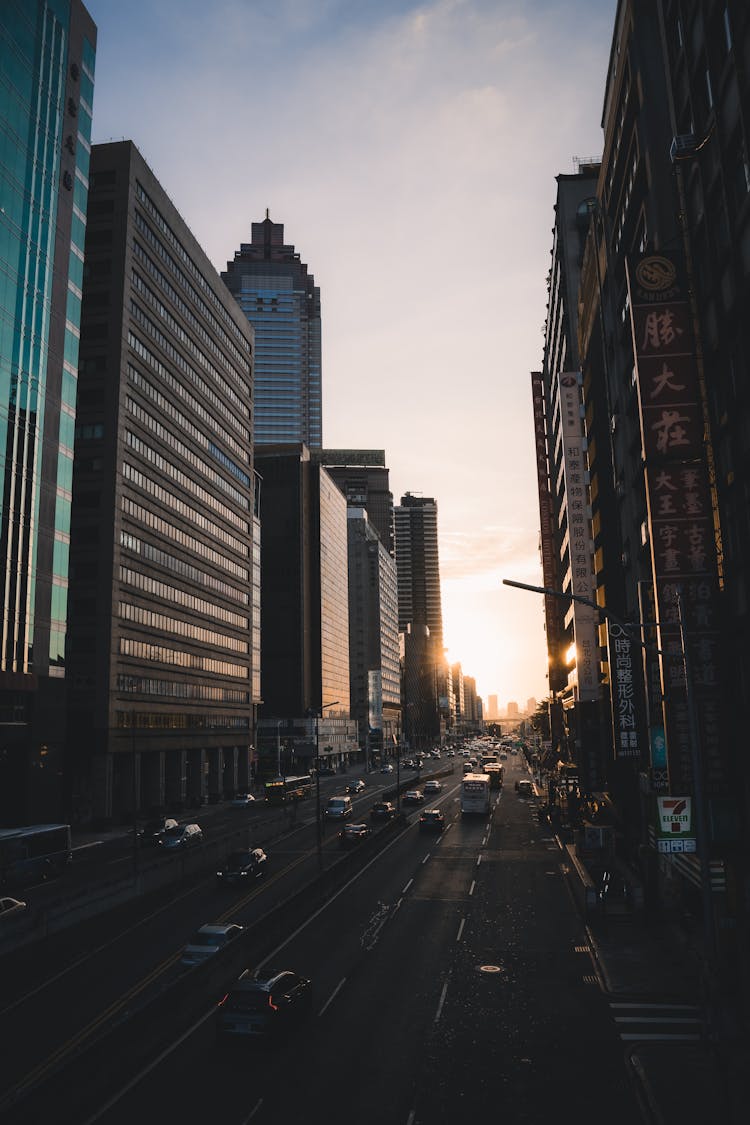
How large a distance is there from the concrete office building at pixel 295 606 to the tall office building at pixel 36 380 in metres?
93.9

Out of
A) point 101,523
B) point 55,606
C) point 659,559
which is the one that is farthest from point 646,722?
point 101,523

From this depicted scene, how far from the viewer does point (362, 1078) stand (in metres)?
17.4

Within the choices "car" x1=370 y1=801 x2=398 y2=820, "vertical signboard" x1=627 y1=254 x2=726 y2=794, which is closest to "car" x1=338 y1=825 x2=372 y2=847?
"car" x1=370 y1=801 x2=398 y2=820

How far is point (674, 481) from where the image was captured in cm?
2792

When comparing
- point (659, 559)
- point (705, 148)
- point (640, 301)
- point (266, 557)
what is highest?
point (266, 557)

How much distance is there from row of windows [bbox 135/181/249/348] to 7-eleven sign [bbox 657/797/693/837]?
87968 millimetres

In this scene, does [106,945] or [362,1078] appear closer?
[362,1078]

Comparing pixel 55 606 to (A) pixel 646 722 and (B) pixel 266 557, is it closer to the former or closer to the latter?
(A) pixel 646 722

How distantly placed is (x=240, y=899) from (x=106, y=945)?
31.1ft

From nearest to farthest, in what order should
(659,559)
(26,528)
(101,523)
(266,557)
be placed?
(659,559) < (26,528) < (101,523) < (266,557)

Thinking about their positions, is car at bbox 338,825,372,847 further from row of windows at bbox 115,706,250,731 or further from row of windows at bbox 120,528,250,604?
row of windows at bbox 120,528,250,604

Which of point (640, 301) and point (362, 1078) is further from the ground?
point (640, 301)

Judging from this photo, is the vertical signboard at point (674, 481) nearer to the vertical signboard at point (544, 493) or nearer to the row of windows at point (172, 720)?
the row of windows at point (172, 720)

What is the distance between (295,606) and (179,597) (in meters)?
70.2
